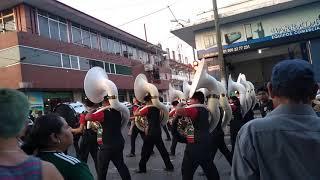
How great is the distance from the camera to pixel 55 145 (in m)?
2.93

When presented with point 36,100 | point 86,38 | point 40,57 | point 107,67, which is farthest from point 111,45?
point 36,100

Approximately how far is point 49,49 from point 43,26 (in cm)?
219

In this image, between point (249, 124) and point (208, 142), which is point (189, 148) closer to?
point (208, 142)

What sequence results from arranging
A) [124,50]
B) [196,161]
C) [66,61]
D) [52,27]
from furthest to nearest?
[124,50], [52,27], [66,61], [196,161]

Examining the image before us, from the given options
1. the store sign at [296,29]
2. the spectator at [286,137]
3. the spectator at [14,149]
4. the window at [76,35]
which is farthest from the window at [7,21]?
the spectator at [286,137]

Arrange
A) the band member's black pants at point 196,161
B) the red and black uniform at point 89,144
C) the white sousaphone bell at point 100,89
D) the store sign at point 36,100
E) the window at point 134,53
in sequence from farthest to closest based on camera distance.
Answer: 1. the window at point 134,53
2. the store sign at point 36,100
3. the red and black uniform at point 89,144
4. the white sousaphone bell at point 100,89
5. the band member's black pants at point 196,161

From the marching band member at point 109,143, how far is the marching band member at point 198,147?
125cm

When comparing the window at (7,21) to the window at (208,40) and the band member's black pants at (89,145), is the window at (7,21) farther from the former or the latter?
the band member's black pants at (89,145)

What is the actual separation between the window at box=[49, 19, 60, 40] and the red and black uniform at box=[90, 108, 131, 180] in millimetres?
26481

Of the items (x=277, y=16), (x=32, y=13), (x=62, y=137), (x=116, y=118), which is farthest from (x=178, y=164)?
(x=32, y=13)

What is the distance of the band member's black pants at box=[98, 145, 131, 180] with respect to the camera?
666 cm

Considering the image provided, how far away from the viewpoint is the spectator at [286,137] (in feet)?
7.42

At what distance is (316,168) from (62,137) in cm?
165

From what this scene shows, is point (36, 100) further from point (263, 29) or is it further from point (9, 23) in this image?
point (263, 29)
